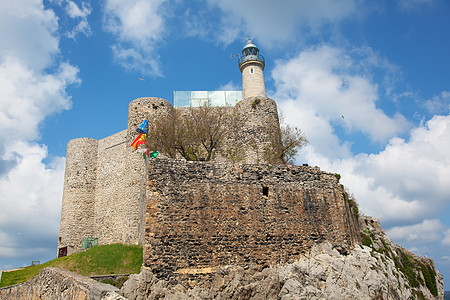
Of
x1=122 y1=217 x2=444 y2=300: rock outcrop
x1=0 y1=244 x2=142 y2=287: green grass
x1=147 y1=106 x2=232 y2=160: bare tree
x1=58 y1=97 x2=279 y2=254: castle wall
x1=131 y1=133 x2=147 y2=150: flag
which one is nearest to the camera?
x1=122 y1=217 x2=444 y2=300: rock outcrop

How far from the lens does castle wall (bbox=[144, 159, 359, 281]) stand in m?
14.3

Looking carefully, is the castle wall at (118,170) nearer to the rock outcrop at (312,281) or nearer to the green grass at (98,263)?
the green grass at (98,263)

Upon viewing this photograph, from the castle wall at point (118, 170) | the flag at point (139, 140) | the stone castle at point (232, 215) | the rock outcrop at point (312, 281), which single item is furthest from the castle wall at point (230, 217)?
the castle wall at point (118, 170)

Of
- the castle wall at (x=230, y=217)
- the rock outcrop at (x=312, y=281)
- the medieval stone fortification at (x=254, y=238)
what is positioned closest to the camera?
the rock outcrop at (x=312, y=281)

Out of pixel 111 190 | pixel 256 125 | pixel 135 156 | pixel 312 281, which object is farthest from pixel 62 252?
pixel 312 281

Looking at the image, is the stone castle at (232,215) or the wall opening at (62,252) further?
the wall opening at (62,252)

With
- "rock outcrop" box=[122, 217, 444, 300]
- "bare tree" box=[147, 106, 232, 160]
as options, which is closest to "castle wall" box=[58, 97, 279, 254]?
"bare tree" box=[147, 106, 232, 160]

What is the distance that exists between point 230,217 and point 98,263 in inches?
343

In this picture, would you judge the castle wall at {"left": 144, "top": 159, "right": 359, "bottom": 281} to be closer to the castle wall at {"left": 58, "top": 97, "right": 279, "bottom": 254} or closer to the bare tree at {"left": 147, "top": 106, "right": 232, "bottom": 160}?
the bare tree at {"left": 147, "top": 106, "right": 232, "bottom": 160}

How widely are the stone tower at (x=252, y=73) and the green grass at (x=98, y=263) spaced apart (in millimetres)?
16699

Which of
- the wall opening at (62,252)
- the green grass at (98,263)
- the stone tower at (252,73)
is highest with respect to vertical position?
the stone tower at (252,73)

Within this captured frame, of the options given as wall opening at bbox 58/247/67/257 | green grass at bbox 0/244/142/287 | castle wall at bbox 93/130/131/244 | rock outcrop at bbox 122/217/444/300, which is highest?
castle wall at bbox 93/130/131/244

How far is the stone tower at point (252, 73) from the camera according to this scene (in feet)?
103

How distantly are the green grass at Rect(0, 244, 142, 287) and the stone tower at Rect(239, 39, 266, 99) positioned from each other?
1670 centimetres
